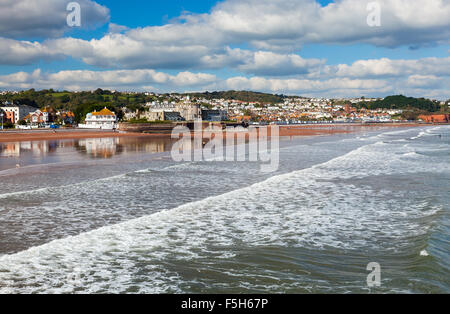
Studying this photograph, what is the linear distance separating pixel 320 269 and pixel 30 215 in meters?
6.44

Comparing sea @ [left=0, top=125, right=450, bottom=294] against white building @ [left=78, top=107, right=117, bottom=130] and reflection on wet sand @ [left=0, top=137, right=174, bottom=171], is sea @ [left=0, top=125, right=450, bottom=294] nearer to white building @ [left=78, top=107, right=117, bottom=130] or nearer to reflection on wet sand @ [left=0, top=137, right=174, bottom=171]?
reflection on wet sand @ [left=0, top=137, right=174, bottom=171]

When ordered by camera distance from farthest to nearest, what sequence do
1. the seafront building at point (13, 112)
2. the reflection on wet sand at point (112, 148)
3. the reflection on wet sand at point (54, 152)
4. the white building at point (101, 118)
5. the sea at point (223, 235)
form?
the seafront building at point (13, 112) < the white building at point (101, 118) < the reflection on wet sand at point (112, 148) < the reflection on wet sand at point (54, 152) < the sea at point (223, 235)

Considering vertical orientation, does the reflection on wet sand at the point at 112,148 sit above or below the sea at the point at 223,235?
above

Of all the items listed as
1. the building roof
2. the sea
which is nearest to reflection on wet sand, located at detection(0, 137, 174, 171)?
the sea

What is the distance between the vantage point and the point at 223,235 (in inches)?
297

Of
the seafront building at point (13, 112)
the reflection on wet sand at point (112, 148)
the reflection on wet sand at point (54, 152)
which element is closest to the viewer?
the reflection on wet sand at point (54, 152)

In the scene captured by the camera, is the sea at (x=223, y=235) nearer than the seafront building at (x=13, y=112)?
Yes

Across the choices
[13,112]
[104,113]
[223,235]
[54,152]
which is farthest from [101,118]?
[223,235]

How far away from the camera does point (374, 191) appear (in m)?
12.1

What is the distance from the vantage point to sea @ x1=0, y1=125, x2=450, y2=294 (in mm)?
5297

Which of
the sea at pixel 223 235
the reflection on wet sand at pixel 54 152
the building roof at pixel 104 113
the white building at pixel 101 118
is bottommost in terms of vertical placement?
the sea at pixel 223 235

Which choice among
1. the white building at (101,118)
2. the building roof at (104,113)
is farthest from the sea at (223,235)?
the building roof at (104,113)

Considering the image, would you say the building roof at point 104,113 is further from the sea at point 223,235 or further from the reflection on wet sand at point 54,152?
the sea at point 223,235

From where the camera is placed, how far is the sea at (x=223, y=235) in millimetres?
5297
